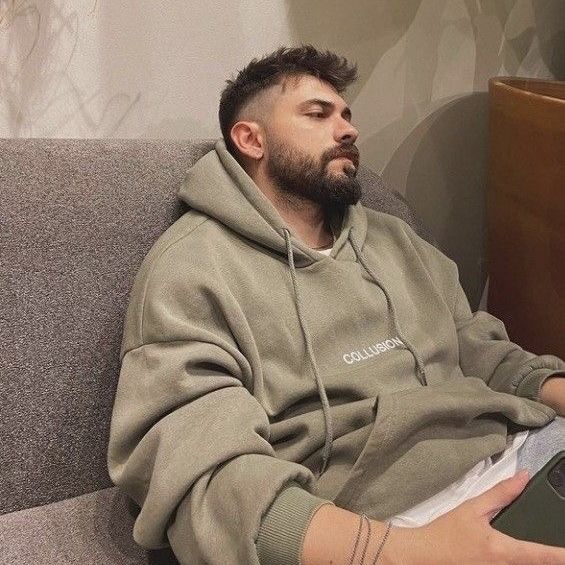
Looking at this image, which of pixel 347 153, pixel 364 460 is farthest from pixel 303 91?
pixel 364 460

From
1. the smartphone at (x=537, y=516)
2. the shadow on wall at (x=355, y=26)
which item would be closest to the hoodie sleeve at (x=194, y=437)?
the smartphone at (x=537, y=516)

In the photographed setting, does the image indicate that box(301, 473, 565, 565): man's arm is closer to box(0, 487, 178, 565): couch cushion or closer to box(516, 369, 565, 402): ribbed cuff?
box(0, 487, 178, 565): couch cushion

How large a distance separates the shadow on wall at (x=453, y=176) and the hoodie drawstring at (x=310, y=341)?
0.72 metres

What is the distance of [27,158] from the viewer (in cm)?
111

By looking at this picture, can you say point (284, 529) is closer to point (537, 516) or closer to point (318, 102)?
point (537, 516)

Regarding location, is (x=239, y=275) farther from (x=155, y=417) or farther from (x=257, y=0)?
(x=257, y=0)

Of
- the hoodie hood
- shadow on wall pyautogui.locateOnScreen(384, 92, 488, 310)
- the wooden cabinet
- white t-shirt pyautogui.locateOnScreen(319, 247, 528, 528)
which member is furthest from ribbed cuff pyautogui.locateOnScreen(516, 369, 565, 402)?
shadow on wall pyautogui.locateOnScreen(384, 92, 488, 310)

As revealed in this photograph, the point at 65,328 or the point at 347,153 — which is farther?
the point at 347,153

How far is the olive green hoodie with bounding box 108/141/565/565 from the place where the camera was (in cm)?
82

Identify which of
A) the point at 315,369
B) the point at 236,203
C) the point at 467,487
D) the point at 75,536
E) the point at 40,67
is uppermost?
the point at 40,67

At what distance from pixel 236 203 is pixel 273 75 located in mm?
293

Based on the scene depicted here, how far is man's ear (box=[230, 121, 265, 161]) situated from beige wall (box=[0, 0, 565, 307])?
0.95 ft

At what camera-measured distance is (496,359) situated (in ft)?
4.02

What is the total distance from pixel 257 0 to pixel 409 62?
46 centimetres
